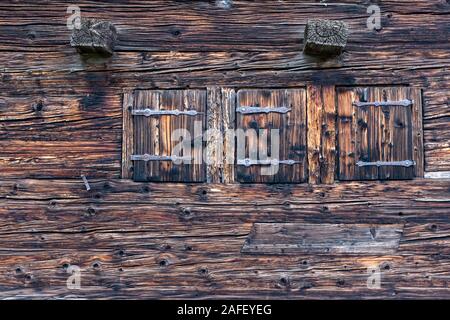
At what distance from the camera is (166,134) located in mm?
5109

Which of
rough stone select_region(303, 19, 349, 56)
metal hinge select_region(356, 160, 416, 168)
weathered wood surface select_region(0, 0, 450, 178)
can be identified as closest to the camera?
rough stone select_region(303, 19, 349, 56)

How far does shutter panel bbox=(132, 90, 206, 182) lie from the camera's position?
201 inches

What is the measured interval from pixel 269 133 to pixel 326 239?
100 cm

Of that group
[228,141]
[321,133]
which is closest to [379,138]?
[321,133]

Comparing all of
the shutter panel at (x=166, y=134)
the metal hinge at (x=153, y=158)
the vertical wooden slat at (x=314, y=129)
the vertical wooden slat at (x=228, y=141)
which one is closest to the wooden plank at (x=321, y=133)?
the vertical wooden slat at (x=314, y=129)

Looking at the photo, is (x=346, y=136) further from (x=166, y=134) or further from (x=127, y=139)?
(x=127, y=139)

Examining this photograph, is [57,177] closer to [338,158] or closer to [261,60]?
[261,60]

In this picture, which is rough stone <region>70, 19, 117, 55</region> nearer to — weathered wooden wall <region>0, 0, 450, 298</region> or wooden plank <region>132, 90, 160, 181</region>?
weathered wooden wall <region>0, 0, 450, 298</region>

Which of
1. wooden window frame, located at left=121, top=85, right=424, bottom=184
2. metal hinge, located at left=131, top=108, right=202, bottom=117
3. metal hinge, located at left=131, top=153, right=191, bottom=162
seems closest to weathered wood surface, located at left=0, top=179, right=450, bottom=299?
wooden window frame, located at left=121, top=85, right=424, bottom=184

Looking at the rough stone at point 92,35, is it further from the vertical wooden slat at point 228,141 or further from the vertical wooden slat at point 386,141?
the vertical wooden slat at point 386,141

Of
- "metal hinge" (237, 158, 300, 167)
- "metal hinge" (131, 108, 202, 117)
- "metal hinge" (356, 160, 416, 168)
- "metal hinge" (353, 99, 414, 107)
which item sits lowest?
"metal hinge" (356, 160, 416, 168)

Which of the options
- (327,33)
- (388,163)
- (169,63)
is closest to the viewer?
(327,33)

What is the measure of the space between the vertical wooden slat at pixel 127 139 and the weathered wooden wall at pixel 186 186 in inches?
2.4

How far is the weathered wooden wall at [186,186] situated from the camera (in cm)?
508
